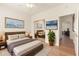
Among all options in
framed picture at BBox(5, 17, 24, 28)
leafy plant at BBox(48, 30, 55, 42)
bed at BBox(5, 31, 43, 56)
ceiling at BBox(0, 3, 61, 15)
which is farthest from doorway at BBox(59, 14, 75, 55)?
framed picture at BBox(5, 17, 24, 28)

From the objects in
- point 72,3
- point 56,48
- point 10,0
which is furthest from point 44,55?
point 10,0

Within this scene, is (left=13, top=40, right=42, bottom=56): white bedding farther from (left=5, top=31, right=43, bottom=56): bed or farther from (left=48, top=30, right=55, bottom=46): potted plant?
(left=48, top=30, right=55, bottom=46): potted plant

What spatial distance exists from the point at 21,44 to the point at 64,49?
812 millimetres

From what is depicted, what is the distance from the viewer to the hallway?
1709 millimetres

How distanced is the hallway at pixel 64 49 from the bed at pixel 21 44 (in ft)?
0.82

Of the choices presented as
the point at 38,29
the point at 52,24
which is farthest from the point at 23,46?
the point at 52,24

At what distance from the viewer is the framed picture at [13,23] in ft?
5.53

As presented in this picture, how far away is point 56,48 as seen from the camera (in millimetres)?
1753

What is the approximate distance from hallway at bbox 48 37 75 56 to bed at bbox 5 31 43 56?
25cm

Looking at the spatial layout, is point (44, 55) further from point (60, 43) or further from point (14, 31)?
point (14, 31)

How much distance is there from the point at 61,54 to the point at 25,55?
0.68m

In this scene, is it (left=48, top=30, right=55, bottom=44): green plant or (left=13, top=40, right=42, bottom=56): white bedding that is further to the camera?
(left=48, top=30, right=55, bottom=44): green plant

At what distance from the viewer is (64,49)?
5.65ft

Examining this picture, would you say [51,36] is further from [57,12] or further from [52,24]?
[57,12]
